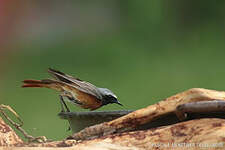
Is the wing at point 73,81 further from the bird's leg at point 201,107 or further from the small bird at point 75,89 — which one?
the bird's leg at point 201,107

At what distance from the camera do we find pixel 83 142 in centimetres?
103

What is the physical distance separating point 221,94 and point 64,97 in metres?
0.76

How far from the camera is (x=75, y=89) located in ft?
5.23

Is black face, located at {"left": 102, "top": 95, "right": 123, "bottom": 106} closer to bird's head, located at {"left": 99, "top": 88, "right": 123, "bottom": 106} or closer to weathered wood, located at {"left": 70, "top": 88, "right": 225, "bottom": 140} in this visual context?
bird's head, located at {"left": 99, "top": 88, "right": 123, "bottom": 106}

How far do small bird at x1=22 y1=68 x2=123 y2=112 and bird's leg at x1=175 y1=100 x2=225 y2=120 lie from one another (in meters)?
0.66

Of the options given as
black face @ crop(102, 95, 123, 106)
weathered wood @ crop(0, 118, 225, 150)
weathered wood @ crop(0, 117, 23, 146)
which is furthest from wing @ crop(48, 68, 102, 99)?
weathered wood @ crop(0, 118, 225, 150)

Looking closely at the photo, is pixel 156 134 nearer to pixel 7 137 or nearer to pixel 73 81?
pixel 7 137

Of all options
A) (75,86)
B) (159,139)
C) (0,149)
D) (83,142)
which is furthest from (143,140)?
(75,86)

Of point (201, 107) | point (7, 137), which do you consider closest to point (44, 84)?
point (7, 137)

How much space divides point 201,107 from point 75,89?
717 millimetres

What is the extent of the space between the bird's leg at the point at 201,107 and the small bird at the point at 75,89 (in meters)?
0.66

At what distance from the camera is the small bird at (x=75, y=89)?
1564 mm

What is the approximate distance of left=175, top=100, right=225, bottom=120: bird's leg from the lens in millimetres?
951

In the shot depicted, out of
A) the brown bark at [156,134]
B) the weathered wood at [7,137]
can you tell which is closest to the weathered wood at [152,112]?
the brown bark at [156,134]
